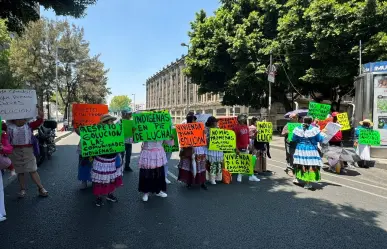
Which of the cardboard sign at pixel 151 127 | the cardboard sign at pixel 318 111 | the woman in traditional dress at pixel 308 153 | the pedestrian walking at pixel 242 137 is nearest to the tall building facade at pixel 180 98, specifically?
the cardboard sign at pixel 318 111

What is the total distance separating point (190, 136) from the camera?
6.56 m

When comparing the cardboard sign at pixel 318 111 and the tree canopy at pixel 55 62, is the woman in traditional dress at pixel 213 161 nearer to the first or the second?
the cardboard sign at pixel 318 111

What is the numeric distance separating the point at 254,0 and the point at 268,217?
69.6 ft

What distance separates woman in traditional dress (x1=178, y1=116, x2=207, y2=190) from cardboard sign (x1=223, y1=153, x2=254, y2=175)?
31.9 inches

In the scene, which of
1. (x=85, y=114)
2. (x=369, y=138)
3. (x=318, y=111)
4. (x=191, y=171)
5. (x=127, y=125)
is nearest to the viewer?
(x=191, y=171)

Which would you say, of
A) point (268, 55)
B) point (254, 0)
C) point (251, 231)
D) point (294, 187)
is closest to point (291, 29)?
point (268, 55)

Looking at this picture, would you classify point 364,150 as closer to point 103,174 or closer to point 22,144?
point 103,174

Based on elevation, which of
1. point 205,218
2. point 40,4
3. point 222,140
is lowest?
point 205,218

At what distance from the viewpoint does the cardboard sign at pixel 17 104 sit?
5207 mm

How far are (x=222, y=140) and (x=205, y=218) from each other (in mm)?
2524

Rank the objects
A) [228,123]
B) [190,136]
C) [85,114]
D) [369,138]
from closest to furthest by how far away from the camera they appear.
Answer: [190,136]
[85,114]
[228,123]
[369,138]

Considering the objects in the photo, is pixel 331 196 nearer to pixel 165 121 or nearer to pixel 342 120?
pixel 165 121

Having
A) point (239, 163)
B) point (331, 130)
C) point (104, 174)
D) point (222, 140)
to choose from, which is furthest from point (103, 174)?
point (331, 130)

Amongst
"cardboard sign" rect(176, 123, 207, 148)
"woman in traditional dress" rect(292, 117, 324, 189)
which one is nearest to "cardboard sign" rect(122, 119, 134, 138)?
"cardboard sign" rect(176, 123, 207, 148)
